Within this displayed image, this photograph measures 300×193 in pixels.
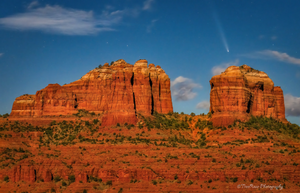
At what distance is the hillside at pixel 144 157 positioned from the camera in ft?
261

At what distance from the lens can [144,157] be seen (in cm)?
8406

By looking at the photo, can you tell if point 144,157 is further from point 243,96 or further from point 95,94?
point 243,96

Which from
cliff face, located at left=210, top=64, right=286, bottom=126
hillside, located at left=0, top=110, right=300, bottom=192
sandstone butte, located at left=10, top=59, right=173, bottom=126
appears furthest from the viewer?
sandstone butte, located at left=10, top=59, right=173, bottom=126

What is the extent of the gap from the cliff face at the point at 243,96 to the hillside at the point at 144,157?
2497 millimetres

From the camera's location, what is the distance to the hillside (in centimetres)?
7956

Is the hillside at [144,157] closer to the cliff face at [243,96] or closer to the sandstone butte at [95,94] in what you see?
the cliff face at [243,96]

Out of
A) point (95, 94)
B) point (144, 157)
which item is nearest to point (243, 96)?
point (144, 157)

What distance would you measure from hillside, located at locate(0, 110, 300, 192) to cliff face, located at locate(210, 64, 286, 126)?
2.50 meters

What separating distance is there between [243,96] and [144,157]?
2590 cm

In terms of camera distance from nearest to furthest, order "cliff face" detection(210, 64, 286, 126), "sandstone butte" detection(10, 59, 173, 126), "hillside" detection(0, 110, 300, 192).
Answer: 1. "hillside" detection(0, 110, 300, 192)
2. "cliff face" detection(210, 64, 286, 126)
3. "sandstone butte" detection(10, 59, 173, 126)

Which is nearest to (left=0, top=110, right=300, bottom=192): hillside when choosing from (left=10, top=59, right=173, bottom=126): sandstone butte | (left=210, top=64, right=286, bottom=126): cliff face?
(left=210, top=64, right=286, bottom=126): cliff face

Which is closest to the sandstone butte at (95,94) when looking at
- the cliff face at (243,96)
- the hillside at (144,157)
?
the hillside at (144,157)

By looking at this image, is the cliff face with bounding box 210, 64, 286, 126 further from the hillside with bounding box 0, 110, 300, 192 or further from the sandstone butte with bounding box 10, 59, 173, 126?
the sandstone butte with bounding box 10, 59, 173, 126

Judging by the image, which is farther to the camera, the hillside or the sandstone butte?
the sandstone butte
